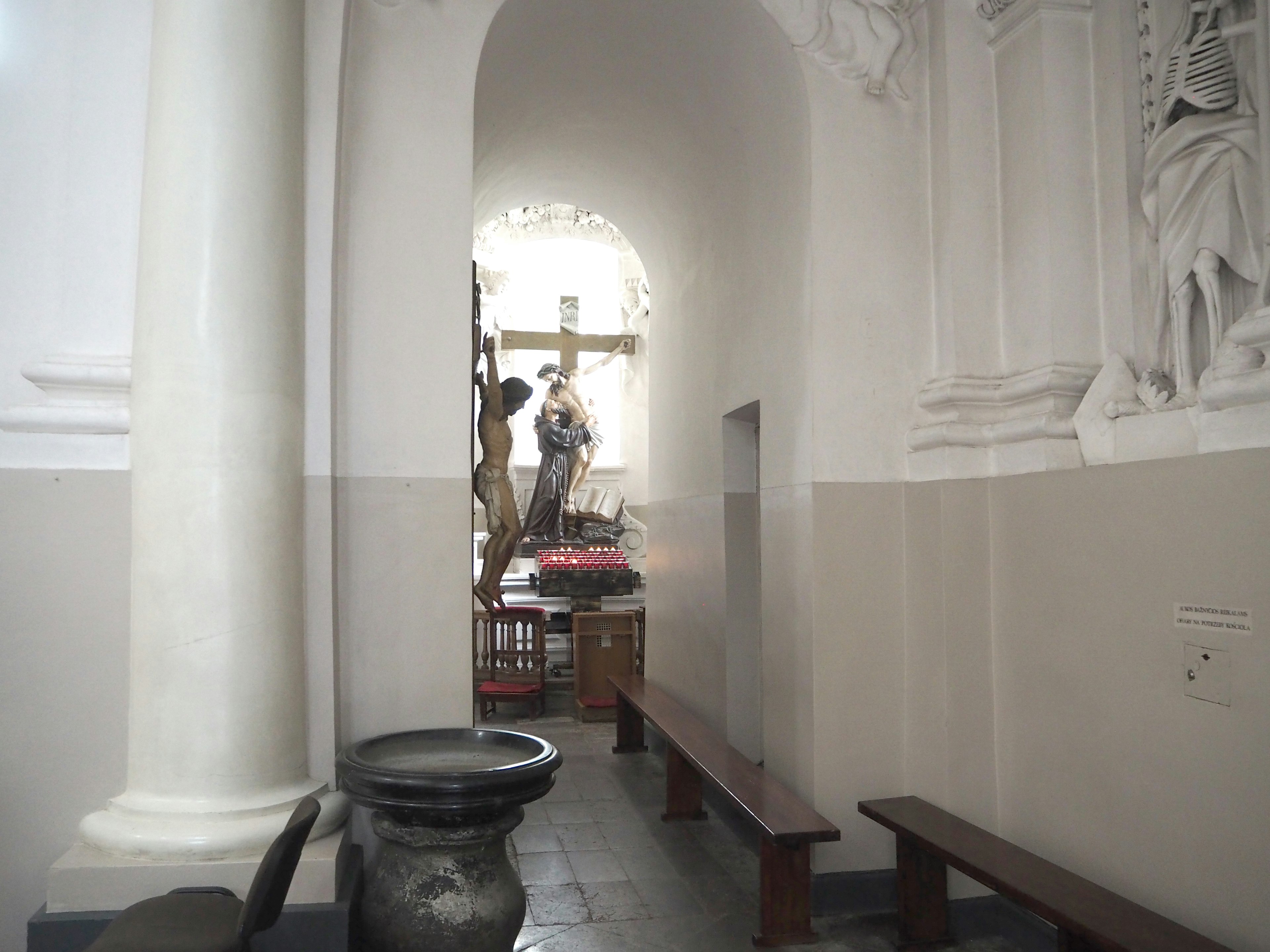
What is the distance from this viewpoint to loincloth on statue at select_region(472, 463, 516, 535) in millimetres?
4039

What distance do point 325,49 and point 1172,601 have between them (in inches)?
→ 133

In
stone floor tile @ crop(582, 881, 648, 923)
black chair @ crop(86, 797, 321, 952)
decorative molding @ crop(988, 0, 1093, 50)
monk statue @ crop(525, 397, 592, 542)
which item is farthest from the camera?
monk statue @ crop(525, 397, 592, 542)

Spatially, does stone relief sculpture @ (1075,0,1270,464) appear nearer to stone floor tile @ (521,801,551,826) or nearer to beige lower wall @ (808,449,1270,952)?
beige lower wall @ (808,449,1270,952)

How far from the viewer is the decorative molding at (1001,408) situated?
3496mm

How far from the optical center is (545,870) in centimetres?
427

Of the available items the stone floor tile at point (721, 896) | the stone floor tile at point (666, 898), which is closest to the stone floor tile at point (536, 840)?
the stone floor tile at point (666, 898)

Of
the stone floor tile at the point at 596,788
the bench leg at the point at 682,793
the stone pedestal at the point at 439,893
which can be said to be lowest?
the stone floor tile at the point at 596,788

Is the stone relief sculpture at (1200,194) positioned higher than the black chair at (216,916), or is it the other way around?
the stone relief sculpture at (1200,194)

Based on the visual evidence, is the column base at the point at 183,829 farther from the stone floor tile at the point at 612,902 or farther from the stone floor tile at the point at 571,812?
the stone floor tile at the point at 571,812

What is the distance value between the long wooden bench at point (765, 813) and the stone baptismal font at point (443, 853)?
3.24 feet

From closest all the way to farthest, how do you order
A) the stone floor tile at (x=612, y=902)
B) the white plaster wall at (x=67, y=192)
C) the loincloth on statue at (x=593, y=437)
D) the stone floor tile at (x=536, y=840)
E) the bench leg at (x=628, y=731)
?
the white plaster wall at (x=67, y=192) < the stone floor tile at (x=612, y=902) < the stone floor tile at (x=536, y=840) < the bench leg at (x=628, y=731) < the loincloth on statue at (x=593, y=437)

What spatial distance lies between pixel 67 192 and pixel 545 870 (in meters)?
3.31

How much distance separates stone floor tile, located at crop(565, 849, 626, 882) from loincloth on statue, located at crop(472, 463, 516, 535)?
1.59 meters

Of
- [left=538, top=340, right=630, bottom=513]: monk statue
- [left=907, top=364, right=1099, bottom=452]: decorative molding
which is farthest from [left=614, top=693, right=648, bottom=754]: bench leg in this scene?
[left=538, top=340, right=630, bottom=513]: monk statue
